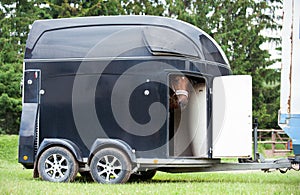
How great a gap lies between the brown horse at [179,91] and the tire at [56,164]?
2.19m

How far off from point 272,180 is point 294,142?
1.84 m

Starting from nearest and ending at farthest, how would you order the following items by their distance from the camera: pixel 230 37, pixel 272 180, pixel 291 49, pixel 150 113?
pixel 291 49
pixel 150 113
pixel 272 180
pixel 230 37

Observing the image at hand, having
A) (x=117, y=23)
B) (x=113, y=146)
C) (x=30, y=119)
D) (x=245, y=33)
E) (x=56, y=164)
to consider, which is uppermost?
(x=245, y=33)

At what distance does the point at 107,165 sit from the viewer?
11.5 metres

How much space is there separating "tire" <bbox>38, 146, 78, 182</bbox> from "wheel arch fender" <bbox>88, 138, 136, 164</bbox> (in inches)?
15.3

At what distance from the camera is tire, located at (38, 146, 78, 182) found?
11648 mm

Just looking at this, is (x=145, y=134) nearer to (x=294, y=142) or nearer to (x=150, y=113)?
(x=150, y=113)

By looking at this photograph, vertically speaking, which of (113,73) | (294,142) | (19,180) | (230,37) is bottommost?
(19,180)

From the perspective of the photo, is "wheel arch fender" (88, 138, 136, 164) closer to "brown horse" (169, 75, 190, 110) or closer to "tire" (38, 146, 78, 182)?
A: "tire" (38, 146, 78, 182)

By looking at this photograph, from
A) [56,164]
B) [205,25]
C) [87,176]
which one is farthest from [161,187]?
[205,25]

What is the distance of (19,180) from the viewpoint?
11867 millimetres

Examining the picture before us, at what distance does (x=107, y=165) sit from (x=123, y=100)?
1.20 m

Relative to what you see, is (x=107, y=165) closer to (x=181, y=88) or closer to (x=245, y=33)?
(x=181, y=88)

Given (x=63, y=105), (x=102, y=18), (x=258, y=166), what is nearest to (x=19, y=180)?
(x=63, y=105)
